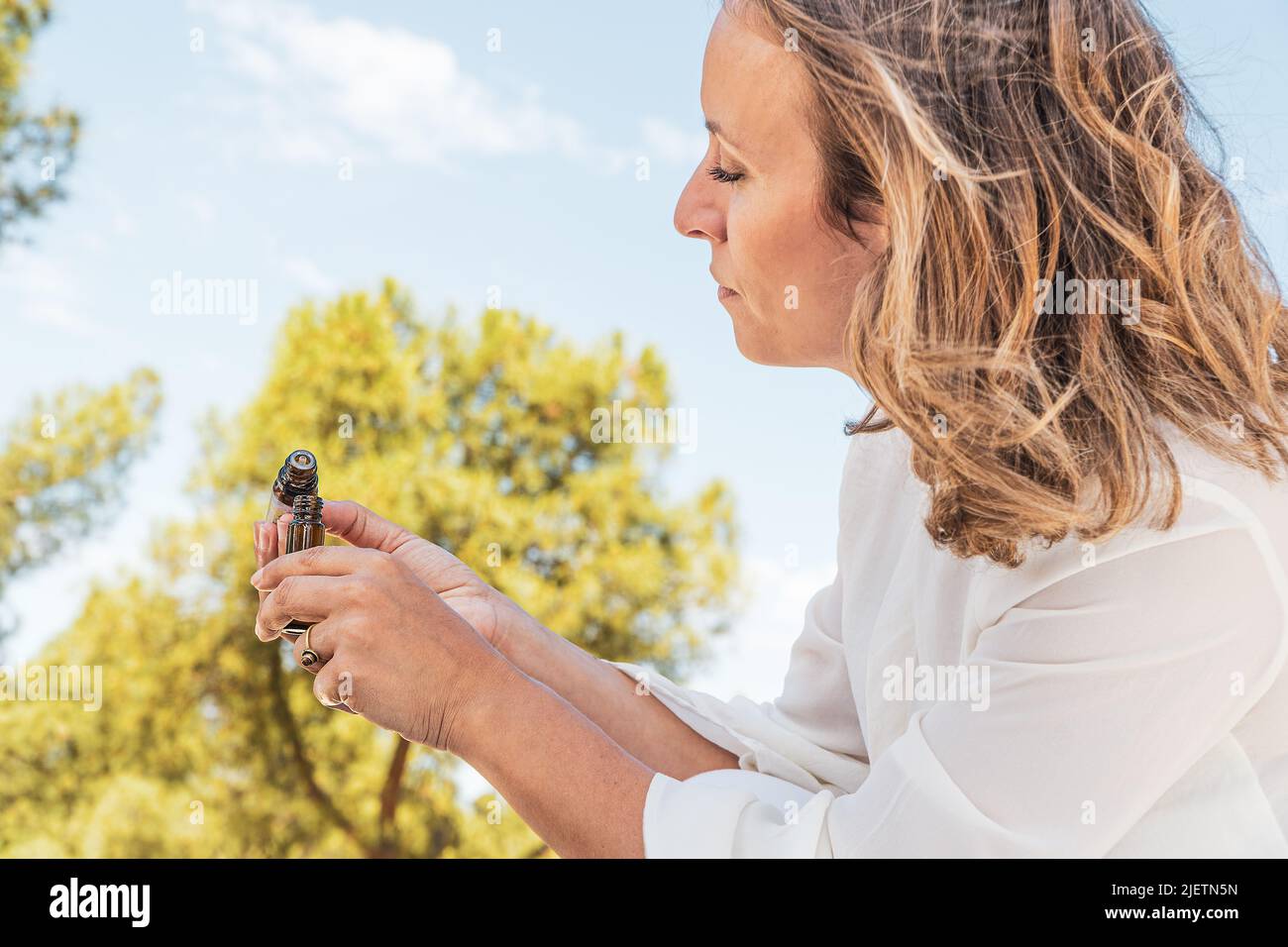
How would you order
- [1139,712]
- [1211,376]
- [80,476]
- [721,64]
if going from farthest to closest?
[80,476] < [721,64] < [1211,376] < [1139,712]

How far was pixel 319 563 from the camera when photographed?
3.55 feet

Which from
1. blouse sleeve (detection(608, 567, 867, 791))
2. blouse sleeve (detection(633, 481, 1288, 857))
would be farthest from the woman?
blouse sleeve (detection(608, 567, 867, 791))

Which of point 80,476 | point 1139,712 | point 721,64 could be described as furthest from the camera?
point 80,476

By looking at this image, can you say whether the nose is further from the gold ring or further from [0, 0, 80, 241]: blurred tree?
[0, 0, 80, 241]: blurred tree

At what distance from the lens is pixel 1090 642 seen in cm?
93

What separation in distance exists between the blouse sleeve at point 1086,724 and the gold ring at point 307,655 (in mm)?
351

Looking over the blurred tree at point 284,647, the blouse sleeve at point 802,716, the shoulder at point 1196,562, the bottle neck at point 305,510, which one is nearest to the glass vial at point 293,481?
the bottle neck at point 305,510

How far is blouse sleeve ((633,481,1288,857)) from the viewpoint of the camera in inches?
35.5

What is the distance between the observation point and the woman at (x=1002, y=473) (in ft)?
3.01

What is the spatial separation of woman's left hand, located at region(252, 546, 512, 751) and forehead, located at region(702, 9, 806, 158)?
0.55 m

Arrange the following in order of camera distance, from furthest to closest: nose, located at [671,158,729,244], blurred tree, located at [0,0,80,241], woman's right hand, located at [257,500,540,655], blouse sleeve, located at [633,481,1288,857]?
blurred tree, located at [0,0,80,241]
woman's right hand, located at [257,500,540,655]
nose, located at [671,158,729,244]
blouse sleeve, located at [633,481,1288,857]
